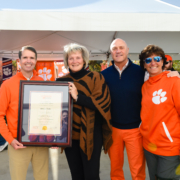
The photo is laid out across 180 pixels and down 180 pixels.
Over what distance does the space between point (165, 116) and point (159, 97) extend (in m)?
0.18

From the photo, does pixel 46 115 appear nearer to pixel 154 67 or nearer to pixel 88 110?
pixel 88 110

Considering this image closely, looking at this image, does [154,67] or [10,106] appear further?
[154,67]

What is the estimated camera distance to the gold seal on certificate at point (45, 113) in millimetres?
1382

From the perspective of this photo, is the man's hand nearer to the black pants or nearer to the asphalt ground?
the black pants

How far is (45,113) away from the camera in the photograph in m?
1.39

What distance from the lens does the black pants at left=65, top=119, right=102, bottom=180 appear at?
1517mm

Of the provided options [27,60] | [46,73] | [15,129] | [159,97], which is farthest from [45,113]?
[46,73]

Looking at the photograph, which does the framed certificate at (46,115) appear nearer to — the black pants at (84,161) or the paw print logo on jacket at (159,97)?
the black pants at (84,161)

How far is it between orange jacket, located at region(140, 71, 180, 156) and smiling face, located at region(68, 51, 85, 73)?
74 centimetres

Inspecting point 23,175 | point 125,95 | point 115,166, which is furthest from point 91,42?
point 23,175

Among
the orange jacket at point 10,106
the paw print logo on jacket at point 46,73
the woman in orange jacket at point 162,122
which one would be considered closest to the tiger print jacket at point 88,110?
the woman in orange jacket at point 162,122

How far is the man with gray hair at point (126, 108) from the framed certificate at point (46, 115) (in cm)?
65

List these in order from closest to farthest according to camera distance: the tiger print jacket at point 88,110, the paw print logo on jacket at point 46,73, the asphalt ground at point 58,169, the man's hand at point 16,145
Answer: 1. the man's hand at point 16,145
2. the tiger print jacket at point 88,110
3. the asphalt ground at point 58,169
4. the paw print logo on jacket at point 46,73

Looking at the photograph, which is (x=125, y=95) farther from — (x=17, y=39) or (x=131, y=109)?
(x=17, y=39)
